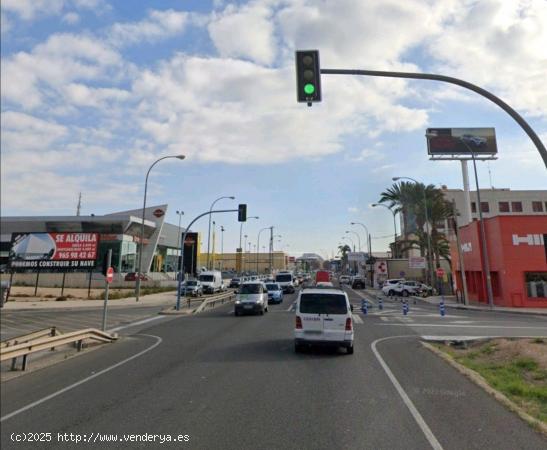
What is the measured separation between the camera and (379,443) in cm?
528

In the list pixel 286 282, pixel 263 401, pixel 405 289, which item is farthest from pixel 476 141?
pixel 263 401

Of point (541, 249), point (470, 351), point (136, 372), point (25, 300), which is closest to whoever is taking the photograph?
point (136, 372)

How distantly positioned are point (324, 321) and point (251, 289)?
42.7ft

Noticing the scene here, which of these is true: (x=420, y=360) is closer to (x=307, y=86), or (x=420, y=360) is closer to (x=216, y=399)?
(x=216, y=399)

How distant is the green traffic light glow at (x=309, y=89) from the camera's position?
334 inches

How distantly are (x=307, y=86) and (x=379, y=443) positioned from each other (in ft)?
22.3

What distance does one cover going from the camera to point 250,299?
2300cm

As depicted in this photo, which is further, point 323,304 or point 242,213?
point 242,213

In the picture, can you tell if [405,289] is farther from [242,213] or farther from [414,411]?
[414,411]

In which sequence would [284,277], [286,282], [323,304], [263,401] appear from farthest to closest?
1. [284,277]
2. [286,282]
3. [323,304]
4. [263,401]

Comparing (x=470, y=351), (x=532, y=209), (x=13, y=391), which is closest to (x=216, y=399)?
(x=13, y=391)

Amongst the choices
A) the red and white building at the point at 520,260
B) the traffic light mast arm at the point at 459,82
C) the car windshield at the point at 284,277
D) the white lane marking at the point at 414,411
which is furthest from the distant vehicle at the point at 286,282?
the traffic light mast arm at the point at 459,82

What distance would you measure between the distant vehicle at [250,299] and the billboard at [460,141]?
44666 millimetres

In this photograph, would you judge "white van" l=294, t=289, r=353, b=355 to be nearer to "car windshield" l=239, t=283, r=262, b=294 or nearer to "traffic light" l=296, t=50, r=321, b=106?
"traffic light" l=296, t=50, r=321, b=106
